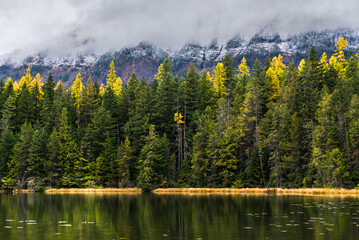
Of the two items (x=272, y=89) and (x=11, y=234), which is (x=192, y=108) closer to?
(x=272, y=89)

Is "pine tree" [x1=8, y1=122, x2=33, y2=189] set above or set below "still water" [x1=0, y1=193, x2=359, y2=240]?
above

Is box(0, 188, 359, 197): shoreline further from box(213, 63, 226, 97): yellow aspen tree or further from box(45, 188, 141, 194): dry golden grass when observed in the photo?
box(213, 63, 226, 97): yellow aspen tree

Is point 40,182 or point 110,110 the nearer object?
point 40,182

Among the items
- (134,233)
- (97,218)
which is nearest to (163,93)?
→ (97,218)

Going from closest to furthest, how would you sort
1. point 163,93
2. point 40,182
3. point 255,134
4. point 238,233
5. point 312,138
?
point 238,233, point 312,138, point 255,134, point 40,182, point 163,93

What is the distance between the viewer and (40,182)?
85.6m

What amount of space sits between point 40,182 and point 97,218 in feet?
200

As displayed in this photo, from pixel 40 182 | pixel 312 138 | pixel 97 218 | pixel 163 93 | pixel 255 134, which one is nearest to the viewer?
pixel 97 218

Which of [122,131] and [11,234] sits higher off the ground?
[122,131]

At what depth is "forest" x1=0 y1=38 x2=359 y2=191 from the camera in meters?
65.7

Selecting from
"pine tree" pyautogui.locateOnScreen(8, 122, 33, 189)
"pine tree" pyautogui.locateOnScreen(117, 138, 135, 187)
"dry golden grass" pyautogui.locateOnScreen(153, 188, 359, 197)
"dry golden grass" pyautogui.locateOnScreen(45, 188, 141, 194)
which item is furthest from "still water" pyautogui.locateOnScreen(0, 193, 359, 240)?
"pine tree" pyautogui.locateOnScreen(8, 122, 33, 189)

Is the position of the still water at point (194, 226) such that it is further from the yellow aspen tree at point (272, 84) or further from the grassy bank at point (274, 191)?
the yellow aspen tree at point (272, 84)

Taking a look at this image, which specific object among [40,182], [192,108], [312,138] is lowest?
[40,182]

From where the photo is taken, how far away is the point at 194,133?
91.1 meters
